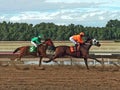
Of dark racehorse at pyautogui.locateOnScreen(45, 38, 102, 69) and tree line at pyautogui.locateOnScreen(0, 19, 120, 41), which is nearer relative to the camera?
dark racehorse at pyautogui.locateOnScreen(45, 38, 102, 69)

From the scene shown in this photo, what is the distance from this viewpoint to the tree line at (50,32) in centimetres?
9875

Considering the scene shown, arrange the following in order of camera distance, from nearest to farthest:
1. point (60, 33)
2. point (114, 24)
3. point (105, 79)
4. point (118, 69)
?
1. point (105, 79)
2. point (118, 69)
3. point (60, 33)
4. point (114, 24)

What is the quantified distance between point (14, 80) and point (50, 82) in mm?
1430

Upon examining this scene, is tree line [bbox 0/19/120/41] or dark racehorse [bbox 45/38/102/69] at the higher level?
dark racehorse [bbox 45/38/102/69]

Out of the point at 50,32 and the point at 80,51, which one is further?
the point at 50,32

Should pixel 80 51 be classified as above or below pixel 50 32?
above

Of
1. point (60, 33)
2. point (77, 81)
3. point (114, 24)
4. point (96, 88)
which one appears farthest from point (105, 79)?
point (114, 24)

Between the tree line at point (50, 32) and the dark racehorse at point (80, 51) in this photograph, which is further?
the tree line at point (50, 32)

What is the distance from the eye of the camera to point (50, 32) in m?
101

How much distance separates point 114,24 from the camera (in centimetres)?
13338

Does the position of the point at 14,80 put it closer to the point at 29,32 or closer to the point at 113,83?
the point at 113,83

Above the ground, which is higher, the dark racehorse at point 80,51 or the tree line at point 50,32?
the dark racehorse at point 80,51

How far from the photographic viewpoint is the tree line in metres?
98.8

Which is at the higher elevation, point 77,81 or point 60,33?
point 77,81
